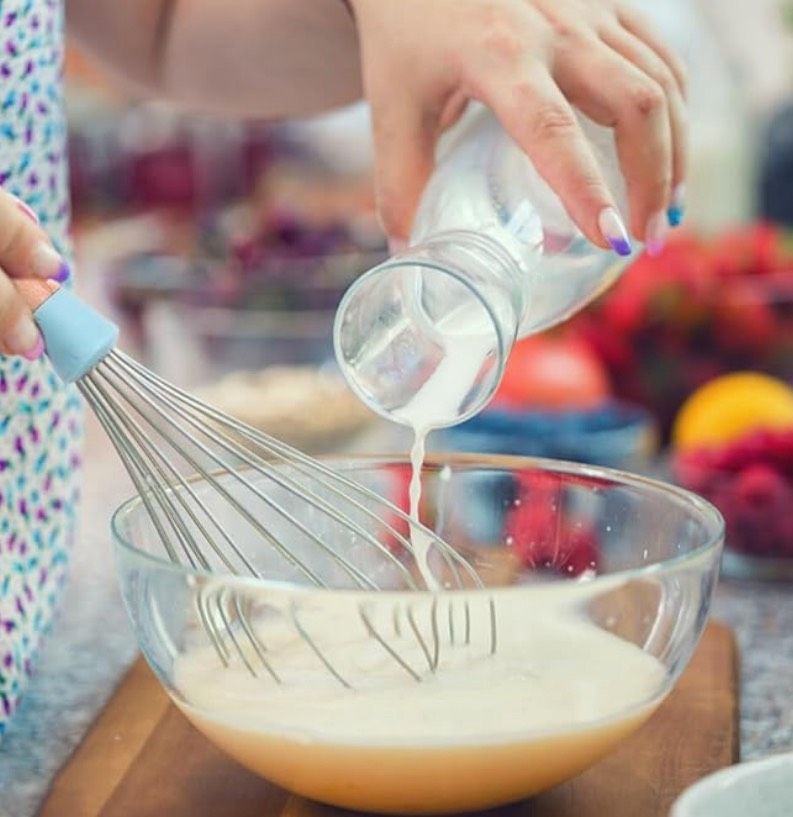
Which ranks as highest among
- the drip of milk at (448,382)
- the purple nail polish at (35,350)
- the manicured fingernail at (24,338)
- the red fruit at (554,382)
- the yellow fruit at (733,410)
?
the manicured fingernail at (24,338)

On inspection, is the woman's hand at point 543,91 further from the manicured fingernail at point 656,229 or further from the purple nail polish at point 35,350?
the purple nail polish at point 35,350

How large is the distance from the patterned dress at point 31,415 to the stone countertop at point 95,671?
26 millimetres

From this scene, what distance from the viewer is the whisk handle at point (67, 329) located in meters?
0.52

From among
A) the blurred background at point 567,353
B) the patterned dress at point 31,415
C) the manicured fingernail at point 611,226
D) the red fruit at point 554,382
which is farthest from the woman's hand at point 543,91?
the red fruit at point 554,382

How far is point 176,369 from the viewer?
1271mm

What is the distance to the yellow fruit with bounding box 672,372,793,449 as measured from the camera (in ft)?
3.47

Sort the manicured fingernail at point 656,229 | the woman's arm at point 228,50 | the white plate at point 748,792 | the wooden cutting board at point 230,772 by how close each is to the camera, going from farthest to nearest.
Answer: the woman's arm at point 228,50 → the manicured fingernail at point 656,229 → the wooden cutting board at point 230,772 → the white plate at point 748,792

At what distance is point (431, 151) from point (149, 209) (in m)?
1.63

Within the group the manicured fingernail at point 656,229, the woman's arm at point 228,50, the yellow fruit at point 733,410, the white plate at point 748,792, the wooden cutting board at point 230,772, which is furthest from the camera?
the yellow fruit at point 733,410

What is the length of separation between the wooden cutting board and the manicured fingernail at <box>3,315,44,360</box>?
0.17 meters

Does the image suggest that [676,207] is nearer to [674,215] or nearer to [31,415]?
[674,215]

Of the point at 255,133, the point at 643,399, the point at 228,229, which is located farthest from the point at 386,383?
the point at 255,133

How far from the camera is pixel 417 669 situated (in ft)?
1.88

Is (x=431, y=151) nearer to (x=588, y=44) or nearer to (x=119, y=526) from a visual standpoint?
(x=588, y=44)
